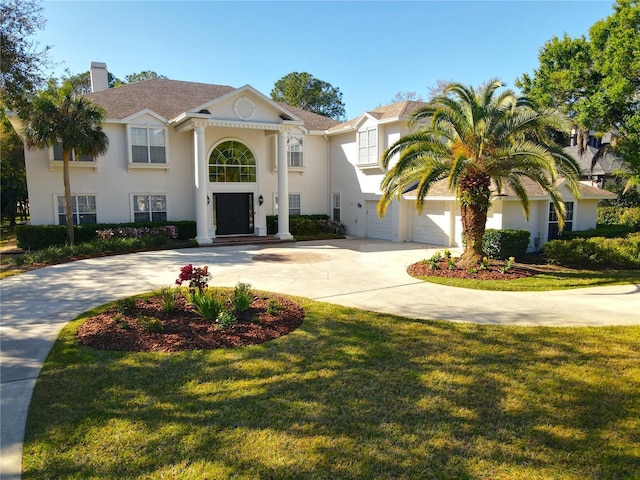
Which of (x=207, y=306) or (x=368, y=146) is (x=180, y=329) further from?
(x=368, y=146)

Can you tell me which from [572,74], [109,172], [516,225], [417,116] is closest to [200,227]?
[109,172]

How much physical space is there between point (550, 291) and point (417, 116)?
6.37 metres

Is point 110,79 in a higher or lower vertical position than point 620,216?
higher

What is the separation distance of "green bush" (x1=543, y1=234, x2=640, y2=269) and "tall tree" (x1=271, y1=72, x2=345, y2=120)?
38133 mm

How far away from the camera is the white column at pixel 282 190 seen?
2056 centimetres

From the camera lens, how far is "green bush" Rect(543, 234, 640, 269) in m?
13.7

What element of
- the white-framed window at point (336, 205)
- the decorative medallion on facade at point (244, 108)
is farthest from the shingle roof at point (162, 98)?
the white-framed window at point (336, 205)

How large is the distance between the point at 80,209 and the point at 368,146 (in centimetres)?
1367

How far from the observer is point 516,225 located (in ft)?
54.7

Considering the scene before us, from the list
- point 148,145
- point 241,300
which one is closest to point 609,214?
point 241,300

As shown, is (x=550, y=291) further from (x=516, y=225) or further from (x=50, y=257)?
(x=50, y=257)

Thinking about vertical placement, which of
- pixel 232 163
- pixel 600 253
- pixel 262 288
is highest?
pixel 232 163

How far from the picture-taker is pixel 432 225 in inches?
762

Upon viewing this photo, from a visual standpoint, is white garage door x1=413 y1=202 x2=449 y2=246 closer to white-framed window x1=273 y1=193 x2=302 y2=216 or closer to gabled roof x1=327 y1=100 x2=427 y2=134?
gabled roof x1=327 y1=100 x2=427 y2=134
